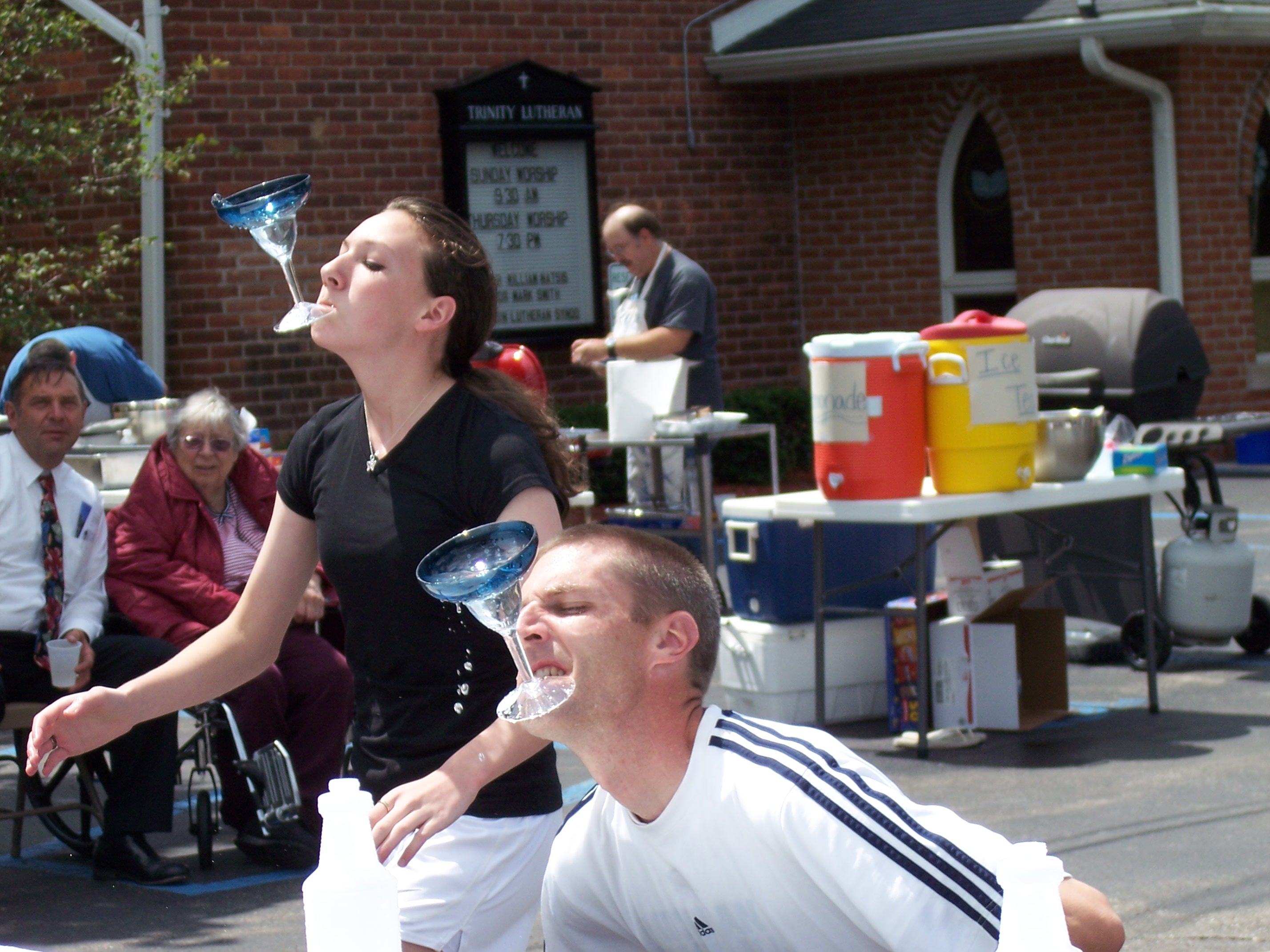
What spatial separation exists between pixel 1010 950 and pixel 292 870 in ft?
14.3

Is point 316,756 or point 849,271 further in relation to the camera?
point 849,271

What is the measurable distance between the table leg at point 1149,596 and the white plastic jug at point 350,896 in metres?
5.64

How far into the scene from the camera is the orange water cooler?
20.0ft

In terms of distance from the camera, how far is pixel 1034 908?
1.40 meters

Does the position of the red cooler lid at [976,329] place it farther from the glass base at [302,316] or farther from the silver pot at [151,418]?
the glass base at [302,316]

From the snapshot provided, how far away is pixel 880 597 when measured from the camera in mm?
7148

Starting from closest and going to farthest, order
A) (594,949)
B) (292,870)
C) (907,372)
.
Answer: (594,949), (292,870), (907,372)

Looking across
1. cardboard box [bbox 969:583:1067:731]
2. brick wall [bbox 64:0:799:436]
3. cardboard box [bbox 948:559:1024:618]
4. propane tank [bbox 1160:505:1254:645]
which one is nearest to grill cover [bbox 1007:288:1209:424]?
propane tank [bbox 1160:505:1254:645]

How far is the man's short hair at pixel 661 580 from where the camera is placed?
2.13 meters

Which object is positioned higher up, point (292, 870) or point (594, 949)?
point (594, 949)

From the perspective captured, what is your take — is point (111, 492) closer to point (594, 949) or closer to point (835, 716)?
point (835, 716)

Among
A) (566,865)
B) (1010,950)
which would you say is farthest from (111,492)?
(1010,950)

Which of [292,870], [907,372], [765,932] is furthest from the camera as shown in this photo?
[907,372]

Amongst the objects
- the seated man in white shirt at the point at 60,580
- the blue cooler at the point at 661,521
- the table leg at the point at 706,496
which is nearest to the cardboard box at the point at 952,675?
the table leg at the point at 706,496
